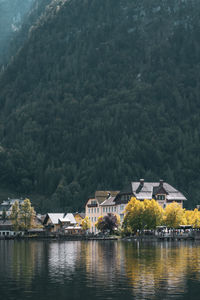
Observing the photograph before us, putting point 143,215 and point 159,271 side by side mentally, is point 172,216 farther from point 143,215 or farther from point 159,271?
point 159,271

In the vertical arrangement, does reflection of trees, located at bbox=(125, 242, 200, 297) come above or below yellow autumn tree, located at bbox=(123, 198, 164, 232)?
below

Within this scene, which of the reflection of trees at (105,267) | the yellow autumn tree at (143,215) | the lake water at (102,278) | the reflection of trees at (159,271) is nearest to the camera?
the lake water at (102,278)

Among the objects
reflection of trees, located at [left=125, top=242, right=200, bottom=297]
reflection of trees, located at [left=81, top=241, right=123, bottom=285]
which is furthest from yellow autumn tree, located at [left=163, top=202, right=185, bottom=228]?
reflection of trees, located at [left=81, top=241, right=123, bottom=285]

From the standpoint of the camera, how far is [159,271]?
3147 inches

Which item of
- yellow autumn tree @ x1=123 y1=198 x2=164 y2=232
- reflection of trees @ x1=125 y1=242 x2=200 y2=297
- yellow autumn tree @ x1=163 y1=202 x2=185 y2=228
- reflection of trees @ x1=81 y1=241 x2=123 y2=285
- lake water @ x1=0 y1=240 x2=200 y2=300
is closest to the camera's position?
lake water @ x1=0 y1=240 x2=200 y2=300

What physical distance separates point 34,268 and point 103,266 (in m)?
9.13

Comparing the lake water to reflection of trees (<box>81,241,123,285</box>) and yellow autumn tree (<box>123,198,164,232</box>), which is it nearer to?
reflection of trees (<box>81,241,123,285</box>)

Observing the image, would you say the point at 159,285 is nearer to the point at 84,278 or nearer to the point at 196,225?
the point at 84,278

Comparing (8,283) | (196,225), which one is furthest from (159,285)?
(196,225)

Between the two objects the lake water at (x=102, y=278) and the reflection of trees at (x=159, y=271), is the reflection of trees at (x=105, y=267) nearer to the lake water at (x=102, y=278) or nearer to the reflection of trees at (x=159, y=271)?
the lake water at (x=102, y=278)

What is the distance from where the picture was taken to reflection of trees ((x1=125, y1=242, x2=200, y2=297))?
65438 mm

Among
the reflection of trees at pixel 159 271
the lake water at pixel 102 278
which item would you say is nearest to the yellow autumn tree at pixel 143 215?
the reflection of trees at pixel 159 271

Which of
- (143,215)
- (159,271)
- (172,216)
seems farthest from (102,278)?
(172,216)

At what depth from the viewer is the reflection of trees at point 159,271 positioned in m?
65.4
